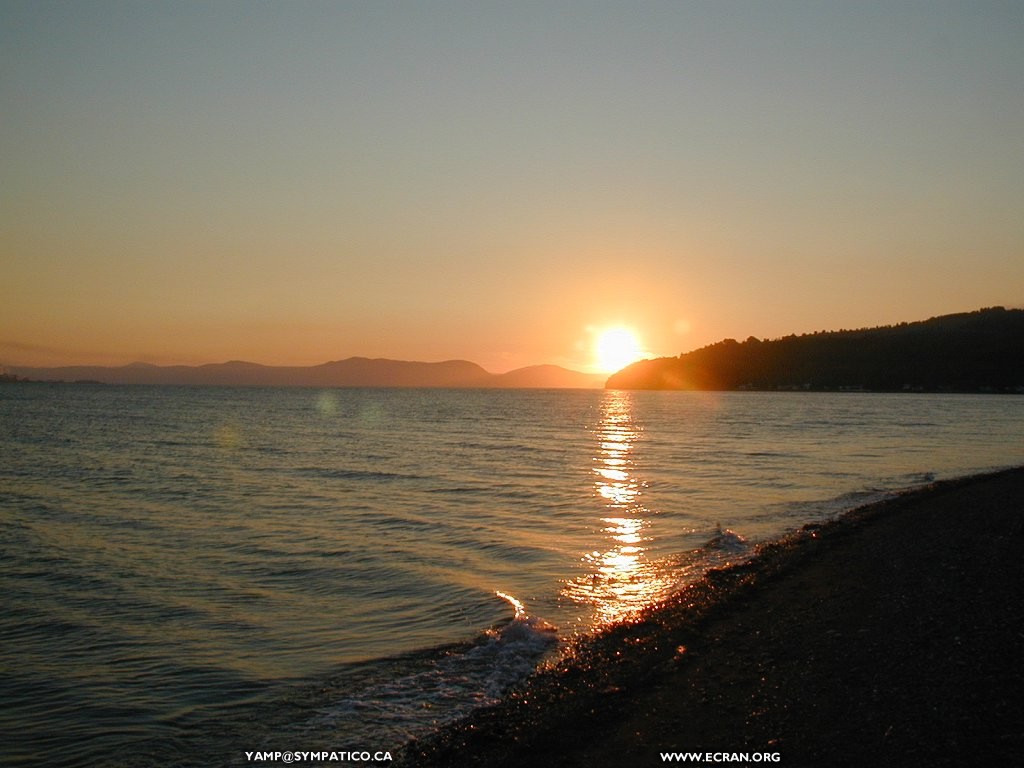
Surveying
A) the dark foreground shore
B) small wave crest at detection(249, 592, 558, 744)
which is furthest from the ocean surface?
the dark foreground shore

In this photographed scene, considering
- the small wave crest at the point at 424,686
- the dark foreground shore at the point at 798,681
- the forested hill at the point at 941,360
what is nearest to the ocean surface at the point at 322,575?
the small wave crest at the point at 424,686

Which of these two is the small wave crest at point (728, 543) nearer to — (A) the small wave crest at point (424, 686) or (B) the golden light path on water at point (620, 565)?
(B) the golden light path on water at point (620, 565)

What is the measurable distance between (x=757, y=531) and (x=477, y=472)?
15678 mm

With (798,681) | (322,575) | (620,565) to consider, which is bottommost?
(322,575)

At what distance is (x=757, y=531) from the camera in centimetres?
1864

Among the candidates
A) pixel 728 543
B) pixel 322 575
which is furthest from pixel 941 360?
pixel 322 575

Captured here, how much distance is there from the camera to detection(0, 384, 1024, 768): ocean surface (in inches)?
335

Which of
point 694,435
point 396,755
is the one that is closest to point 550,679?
point 396,755

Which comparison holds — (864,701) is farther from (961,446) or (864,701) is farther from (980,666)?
(961,446)

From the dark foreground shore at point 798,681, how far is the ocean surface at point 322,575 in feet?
3.53

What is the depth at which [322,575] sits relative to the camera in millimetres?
14656

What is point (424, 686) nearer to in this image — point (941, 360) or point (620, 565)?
point (620, 565)

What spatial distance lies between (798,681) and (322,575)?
960cm

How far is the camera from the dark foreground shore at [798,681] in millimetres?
6480
